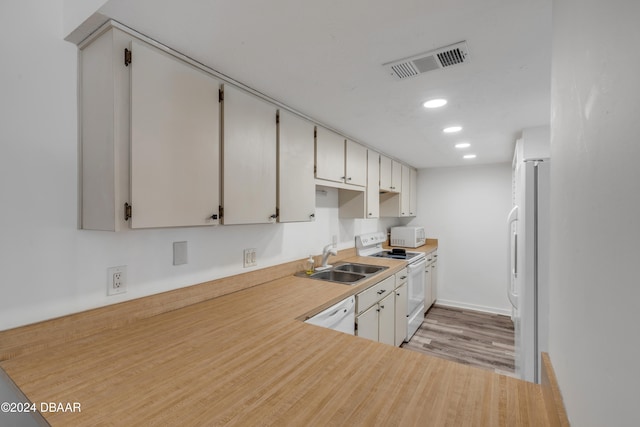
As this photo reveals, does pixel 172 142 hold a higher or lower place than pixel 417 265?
higher

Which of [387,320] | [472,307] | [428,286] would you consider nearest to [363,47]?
[387,320]

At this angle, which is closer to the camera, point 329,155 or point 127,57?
point 127,57

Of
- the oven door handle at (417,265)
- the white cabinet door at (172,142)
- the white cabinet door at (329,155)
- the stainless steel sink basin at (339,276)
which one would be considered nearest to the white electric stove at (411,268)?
the oven door handle at (417,265)

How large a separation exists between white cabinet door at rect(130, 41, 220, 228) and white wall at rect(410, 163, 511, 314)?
4271 mm

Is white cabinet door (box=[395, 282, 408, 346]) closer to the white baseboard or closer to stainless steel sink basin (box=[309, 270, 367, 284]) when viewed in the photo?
stainless steel sink basin (box=[309, 270, 367, 284])

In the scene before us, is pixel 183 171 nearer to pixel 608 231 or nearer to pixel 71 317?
pixel 71 317

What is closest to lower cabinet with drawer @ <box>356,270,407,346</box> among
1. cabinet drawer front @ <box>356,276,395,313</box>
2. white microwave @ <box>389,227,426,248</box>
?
cabinet drawer front @ <box>356,276,395,313</box>

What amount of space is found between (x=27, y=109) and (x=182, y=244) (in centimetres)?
88

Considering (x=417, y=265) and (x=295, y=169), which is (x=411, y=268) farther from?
(x=295, y=169)

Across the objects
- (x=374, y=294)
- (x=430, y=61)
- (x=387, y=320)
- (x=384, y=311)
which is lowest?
(x=387, y=320)

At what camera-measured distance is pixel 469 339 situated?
11.7 ft

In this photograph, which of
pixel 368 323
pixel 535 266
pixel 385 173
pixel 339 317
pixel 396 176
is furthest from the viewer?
pixel 396 176

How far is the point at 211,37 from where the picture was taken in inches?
50.5

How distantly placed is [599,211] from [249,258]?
1954 millimetres
